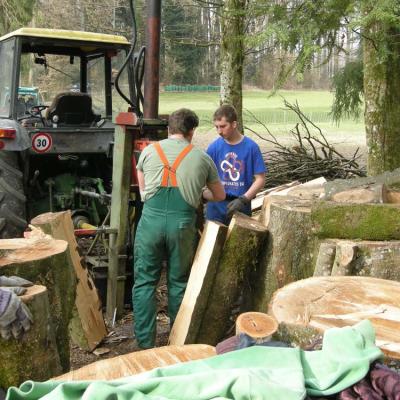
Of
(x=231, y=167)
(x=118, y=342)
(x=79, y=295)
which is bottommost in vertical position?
(x=118, y=342)

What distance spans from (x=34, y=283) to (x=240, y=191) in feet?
6.60

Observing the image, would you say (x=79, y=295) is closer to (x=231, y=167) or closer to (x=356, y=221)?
(x=231, y=167)

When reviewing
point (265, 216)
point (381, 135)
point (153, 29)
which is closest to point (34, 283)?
point (265, 216)

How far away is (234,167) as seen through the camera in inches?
195

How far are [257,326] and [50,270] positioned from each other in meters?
1.38

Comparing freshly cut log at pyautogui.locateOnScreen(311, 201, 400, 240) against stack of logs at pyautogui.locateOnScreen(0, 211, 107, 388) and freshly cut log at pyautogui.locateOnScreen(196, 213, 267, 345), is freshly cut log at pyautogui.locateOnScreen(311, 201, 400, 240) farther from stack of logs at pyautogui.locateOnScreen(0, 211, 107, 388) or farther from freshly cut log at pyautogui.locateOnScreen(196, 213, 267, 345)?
stack of logs at pyautogui.locateOnScreen(0, 211, 107, 388)

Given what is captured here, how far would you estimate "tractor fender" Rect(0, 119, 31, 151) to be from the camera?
5.39 m

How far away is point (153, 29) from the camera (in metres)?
5.08

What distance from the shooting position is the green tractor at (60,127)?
549cm

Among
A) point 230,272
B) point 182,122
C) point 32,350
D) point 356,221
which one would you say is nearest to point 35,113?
point 182,122

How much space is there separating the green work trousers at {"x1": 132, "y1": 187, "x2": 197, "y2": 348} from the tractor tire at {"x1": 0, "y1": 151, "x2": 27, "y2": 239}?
1.47 meters

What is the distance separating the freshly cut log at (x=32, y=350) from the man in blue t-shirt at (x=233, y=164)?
2.04m

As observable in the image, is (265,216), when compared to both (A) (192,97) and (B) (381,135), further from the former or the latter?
(A) (192,97)

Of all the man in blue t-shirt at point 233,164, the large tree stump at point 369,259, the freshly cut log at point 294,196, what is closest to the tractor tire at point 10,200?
the man in blue t-shirt at point 233,164
